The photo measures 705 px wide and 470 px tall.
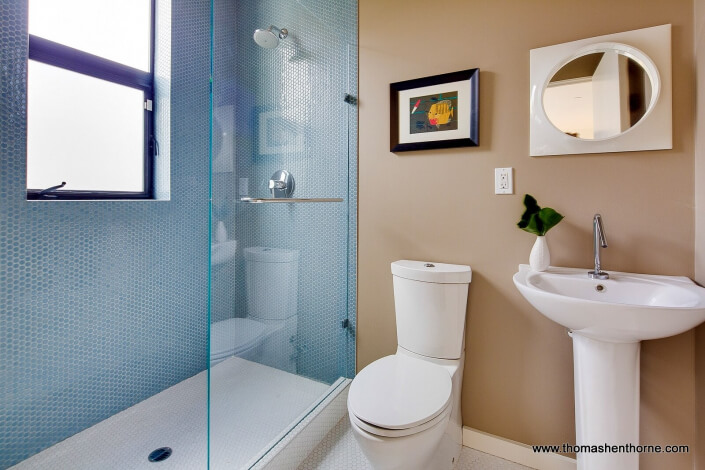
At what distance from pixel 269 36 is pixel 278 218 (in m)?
0.75

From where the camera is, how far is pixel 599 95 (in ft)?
4.13

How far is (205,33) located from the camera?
1.83 metres

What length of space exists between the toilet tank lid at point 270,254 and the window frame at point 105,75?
3.10ft

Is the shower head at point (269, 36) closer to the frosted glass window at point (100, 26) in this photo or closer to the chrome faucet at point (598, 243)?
the frosted glass window at point (100, 26)

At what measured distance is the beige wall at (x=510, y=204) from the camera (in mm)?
1161

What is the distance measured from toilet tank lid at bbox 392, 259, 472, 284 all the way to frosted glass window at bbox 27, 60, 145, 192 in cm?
151

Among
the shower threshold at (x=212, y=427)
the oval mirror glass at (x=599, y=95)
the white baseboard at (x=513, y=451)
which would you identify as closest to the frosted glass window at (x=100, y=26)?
the shower threshold at (x=212, y=427)

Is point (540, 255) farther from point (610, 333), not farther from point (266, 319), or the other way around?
point (266, 319)

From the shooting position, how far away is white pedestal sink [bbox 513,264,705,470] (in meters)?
0.90

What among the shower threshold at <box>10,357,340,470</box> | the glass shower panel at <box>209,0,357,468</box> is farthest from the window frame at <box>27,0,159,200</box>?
the shower threshold at <box>10,357,340,470</box>

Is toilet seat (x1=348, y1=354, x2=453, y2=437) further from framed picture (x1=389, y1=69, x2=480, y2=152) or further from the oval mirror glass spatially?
the oval mirror glass

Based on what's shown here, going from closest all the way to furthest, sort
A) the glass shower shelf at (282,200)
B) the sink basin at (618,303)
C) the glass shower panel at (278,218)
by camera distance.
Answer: the sink basin at (618,303) < the glass shower panel at (278,218) < the glass shower shelf at (282,200)

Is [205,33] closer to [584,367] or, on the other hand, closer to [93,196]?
[93,196]

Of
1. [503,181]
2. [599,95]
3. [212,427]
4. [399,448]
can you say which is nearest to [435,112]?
[503,181]
